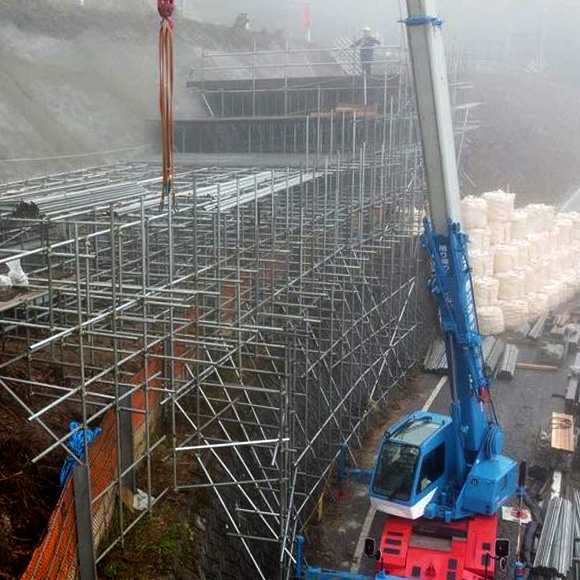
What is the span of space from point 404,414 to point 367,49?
11910 mm

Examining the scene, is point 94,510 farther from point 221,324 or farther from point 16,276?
point 221,324

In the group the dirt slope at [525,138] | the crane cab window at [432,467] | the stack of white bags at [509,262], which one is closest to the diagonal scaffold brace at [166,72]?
the crane cab window at [432,467]

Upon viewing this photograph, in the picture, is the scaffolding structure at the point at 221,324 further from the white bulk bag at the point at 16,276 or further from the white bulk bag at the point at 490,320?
the white bulk bag at the point at 490,320

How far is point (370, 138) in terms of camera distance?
21500 millimetres

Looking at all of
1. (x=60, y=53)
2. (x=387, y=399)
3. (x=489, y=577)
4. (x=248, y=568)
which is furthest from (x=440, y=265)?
(x=60, y=53)

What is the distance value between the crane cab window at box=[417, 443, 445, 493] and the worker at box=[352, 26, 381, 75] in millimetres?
14884

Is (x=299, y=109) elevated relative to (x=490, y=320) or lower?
elevated

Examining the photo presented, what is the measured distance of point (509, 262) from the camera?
23.1 metres

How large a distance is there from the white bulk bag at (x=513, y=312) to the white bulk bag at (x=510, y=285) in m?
0.17

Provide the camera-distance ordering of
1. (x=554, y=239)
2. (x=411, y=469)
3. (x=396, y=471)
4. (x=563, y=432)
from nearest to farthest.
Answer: (x=411, y=469)
(x=396, y=471)
(x=563, y=432)
(x=554, y=239)

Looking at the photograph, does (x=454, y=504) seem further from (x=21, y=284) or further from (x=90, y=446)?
(x=21, y=284)

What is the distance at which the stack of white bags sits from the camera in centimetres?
2255

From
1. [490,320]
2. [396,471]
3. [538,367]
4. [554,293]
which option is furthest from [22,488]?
[554,293]

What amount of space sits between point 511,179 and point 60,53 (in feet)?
73.4
